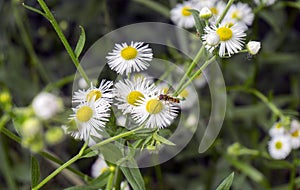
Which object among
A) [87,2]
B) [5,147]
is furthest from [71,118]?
[87,2]

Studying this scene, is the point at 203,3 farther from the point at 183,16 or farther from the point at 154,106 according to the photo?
the point at 154,106

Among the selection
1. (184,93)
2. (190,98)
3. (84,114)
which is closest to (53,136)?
(84,114)

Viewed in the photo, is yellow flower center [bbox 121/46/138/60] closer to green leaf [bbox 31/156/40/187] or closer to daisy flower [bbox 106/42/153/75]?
daisy flower [bbox 106/42/153/75]

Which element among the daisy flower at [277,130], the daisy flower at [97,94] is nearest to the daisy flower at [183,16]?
the daisy flower at [277,130]

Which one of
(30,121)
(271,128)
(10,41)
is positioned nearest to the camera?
(30,121)

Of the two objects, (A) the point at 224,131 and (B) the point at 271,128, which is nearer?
(B) the point at 271,128

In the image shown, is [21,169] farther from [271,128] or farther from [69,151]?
[271,128]

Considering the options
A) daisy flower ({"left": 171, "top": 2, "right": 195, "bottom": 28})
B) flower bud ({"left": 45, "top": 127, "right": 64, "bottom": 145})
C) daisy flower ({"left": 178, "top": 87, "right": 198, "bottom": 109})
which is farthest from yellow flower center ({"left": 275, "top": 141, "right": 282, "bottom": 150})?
flower bud ({"left": 45, "top": 127, "right": 64, "bottom": 145})
